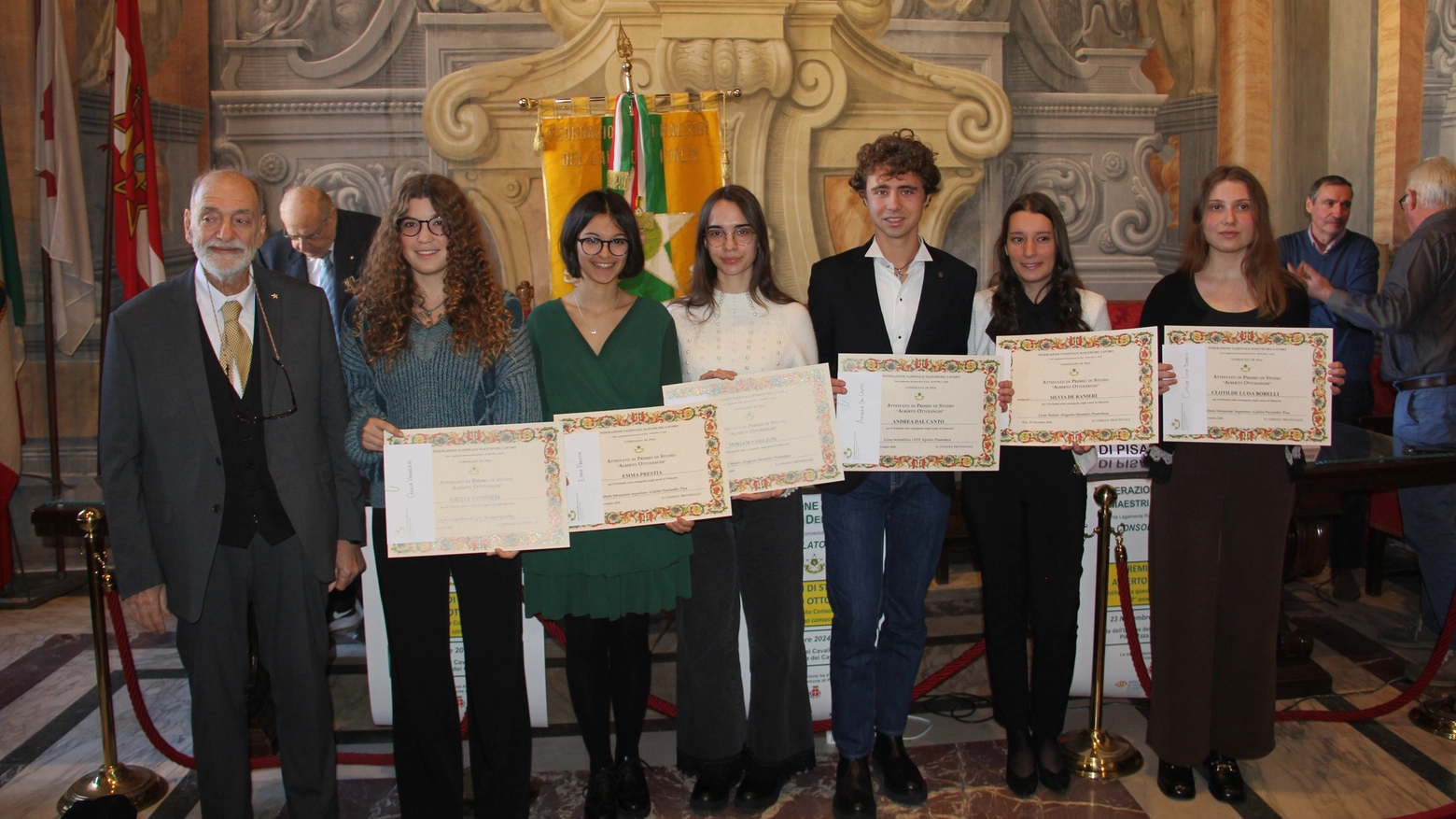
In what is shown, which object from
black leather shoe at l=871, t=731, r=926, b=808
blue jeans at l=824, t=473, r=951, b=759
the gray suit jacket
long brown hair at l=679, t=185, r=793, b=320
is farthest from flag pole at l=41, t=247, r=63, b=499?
black leather shoe at l=871, t=731, r=926, b=808

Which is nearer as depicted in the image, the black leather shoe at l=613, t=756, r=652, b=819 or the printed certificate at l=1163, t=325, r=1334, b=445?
the printed certificate at l=1163, t=325, r=1334, b=445

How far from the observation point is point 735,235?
2.66 metres

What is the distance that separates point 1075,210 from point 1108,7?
4.35 feet

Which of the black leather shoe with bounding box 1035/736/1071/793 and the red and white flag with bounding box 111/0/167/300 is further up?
the red and white flag with bounding box 111/0/167/300

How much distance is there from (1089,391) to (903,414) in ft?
1.86

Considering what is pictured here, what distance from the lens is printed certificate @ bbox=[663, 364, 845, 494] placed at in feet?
8.54

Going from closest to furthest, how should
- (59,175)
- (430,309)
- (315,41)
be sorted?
1. (430,309)
2. (59,175)
3. (315,41)

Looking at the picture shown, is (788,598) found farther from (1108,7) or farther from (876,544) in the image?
(1108,7)

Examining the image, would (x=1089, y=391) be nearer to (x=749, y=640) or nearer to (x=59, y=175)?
(x=749, y=640)

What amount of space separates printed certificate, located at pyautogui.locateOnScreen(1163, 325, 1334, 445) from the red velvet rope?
703 mm

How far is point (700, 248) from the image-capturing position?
2727mm

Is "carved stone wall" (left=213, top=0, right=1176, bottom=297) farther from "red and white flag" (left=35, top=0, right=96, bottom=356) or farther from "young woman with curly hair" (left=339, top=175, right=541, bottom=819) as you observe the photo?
"young woman with curly hair" (left=339, top=175, right=541, bottom=819)

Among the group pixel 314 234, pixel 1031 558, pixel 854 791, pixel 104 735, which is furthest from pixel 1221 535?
pixel 314 234

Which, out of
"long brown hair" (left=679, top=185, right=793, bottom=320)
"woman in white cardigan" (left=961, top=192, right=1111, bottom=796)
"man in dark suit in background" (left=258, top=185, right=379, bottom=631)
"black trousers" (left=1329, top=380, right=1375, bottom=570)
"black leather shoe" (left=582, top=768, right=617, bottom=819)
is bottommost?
"black leather shoe" (left=582, top=768, right=617, bottom=819)
